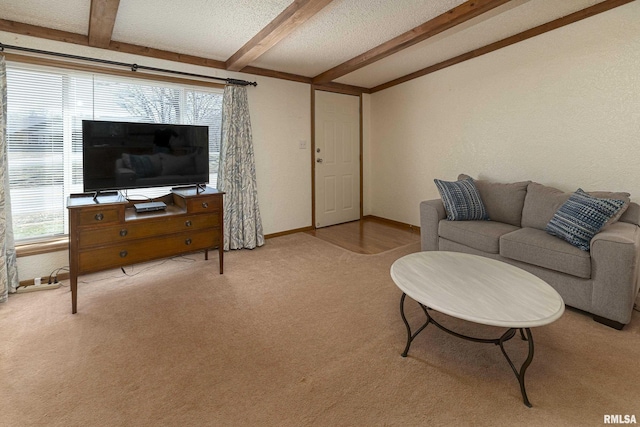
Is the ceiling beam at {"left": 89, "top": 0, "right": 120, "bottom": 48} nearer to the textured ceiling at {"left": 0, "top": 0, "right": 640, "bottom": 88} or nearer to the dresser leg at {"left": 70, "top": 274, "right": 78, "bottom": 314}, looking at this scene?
the textured ceiling at {"left": 0, "top": 0, "right": 640, "bottom": 88}

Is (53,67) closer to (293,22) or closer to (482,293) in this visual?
(293,22)

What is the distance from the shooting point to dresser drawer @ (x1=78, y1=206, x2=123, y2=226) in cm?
233

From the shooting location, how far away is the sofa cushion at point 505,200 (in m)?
3.09

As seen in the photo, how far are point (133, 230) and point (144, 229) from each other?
0.08m

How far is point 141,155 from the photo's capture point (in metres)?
2.87

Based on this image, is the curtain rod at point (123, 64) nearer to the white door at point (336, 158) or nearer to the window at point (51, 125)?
the window at point (51, 125)

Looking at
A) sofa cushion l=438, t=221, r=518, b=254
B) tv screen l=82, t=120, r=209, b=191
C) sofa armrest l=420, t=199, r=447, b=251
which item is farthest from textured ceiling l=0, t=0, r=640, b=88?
sofa cushion l=438, t=221, r=518, b=254

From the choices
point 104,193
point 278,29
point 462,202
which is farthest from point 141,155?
point 462,202

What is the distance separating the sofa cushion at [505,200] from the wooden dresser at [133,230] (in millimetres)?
2763

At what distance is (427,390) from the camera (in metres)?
1.54

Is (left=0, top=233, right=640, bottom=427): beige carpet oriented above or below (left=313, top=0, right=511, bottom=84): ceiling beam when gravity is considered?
below

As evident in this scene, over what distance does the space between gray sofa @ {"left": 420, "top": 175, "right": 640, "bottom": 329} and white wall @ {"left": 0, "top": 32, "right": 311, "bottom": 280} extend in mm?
1934

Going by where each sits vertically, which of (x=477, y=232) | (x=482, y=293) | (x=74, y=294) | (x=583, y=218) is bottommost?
(x=74, y=294)

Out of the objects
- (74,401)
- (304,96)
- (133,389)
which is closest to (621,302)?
(133,389)
